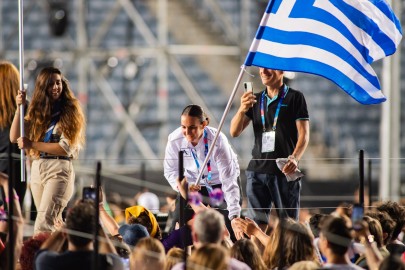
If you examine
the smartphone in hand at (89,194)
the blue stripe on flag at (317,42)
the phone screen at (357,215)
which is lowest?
the phone screen at (357,215)

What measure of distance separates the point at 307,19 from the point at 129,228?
1.96 meters

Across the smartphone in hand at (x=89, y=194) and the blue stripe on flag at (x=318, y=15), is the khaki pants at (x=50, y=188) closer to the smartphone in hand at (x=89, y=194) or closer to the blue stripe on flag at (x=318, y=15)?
the smartphone in hand at (x=89, y=194)

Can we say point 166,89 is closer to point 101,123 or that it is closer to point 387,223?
point 101,123

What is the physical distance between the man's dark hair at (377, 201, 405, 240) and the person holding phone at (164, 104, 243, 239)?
3.49ft

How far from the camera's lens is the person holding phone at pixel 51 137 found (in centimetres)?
940

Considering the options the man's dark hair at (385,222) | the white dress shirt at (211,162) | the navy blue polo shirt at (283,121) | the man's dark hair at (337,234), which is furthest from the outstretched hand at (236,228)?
the man's dark hair at (337,234)

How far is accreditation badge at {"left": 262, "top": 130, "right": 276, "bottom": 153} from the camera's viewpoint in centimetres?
963

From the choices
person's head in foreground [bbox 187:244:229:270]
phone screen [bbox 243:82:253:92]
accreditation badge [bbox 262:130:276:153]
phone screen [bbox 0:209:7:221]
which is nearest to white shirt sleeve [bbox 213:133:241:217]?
accreditation badge [bbox 262:130:276:153]

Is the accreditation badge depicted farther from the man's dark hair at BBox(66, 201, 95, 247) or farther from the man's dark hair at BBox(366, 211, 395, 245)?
the man's dark hair at BBox(66, 201, 95, 247)

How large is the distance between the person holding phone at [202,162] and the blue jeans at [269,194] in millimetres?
126

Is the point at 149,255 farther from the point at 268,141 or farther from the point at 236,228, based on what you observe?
the point at 268,141

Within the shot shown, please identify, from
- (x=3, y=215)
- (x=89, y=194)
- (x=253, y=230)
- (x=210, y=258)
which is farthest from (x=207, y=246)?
(x=3, y=215)

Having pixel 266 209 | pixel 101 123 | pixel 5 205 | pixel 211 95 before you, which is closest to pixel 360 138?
pixel 211 95

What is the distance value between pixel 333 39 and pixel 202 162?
131cm
